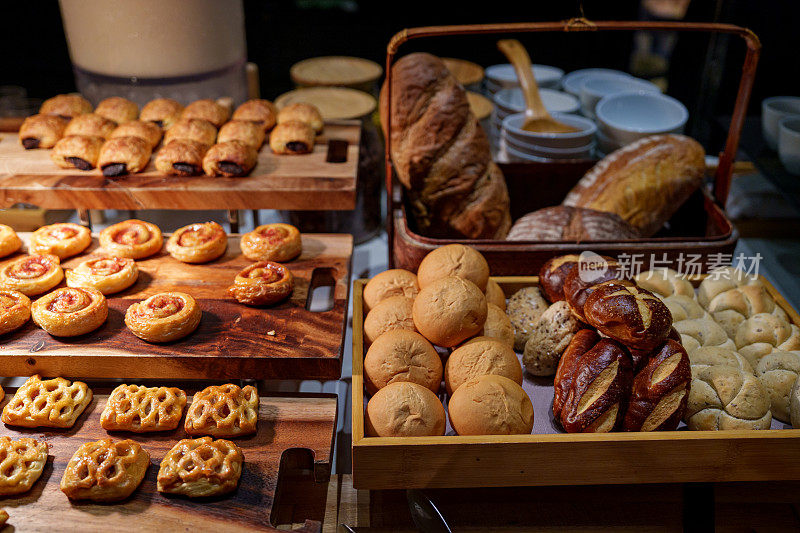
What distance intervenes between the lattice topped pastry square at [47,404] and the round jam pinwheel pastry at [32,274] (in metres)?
0.28

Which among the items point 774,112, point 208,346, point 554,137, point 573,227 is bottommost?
point 208,346

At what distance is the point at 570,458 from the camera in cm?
128

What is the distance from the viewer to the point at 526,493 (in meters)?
1.47

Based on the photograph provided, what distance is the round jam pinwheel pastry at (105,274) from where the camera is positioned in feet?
5.44

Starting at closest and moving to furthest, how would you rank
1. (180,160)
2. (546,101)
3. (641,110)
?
(180,160), (641,110), (546,101)

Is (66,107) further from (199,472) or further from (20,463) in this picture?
(199,472)

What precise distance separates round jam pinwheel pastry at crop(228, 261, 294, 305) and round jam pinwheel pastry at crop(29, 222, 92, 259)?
493 mm

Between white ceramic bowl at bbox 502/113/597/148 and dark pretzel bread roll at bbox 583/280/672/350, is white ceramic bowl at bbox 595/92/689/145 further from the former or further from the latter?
dark pretzel bread roll at bbox 583/280/672/350

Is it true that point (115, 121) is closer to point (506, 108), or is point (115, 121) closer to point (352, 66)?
point (352, 66)

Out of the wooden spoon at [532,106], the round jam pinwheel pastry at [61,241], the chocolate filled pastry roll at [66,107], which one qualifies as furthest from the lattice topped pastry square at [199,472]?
the wooden spoon at [532,106]

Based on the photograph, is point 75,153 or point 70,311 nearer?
point 70,311

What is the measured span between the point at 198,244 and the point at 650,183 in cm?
147

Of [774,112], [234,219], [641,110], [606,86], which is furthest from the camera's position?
[606,86]

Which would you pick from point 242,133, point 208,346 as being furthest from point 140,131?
point 208,346
